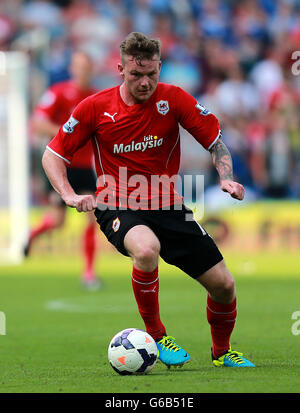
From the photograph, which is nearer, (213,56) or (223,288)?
(223,288)

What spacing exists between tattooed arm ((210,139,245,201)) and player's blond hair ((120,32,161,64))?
788 mm

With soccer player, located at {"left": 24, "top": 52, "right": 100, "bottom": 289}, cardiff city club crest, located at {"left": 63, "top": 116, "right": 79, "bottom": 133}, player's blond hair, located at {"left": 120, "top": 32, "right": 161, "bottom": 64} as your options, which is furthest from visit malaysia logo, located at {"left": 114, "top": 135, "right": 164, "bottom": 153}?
soccer player, located at {"left": 24, "top": 52, "right": 100, "bottom": 289}

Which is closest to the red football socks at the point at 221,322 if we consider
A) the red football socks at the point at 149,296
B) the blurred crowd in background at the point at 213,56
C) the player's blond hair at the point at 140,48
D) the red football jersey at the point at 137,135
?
the red football socks at the point at 149,296

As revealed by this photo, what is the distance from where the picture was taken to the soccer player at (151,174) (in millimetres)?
6035

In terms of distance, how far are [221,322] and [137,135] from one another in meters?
1.41

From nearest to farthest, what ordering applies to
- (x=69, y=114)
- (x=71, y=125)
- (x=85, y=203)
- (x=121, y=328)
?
(x=85, y=203) → (x=71, y=125) → (x=121, y=328) → (x=69, y=114)

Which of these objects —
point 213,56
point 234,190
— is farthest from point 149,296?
point 213,56

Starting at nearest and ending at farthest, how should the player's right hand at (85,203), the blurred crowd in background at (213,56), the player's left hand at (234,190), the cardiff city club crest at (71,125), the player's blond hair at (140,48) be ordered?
the player's right hand at (85,203) → the player's left hand at (234,190) → the player's blond hair at (140,48) → the cardiff city club crest at (71,125) → the blurred crowd in background at (213,56)

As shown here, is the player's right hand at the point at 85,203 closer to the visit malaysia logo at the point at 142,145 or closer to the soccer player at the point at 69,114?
the visit malaysia logo at the point at 142,145

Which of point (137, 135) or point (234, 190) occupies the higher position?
point (137, 135)

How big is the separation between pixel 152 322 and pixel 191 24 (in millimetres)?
14453

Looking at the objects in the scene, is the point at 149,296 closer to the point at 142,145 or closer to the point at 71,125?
the point at 142,145

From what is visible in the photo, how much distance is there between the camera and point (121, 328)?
8305 mm

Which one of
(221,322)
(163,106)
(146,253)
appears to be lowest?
(221,322)
